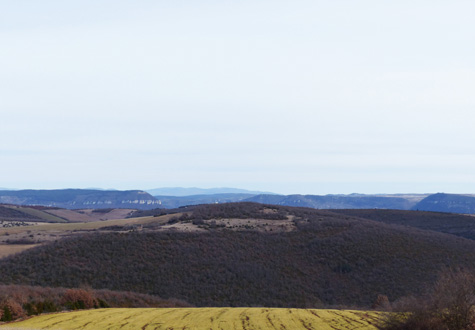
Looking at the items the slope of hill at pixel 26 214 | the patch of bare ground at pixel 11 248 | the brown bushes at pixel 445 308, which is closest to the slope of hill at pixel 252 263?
the patch of bare ground at pixel 11 248

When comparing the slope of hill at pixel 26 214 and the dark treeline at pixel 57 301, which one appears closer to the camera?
the dark treeline at pixel 57 301

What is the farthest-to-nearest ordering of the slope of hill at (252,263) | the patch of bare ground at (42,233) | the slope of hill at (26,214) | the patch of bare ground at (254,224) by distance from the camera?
the slope of hill at (26,214)
the patch of bare ground at (254,224)
the patch of bare ground at (42,233)
the slope of hill at (252,263)

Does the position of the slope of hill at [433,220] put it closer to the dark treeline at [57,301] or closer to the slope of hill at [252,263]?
the slope of hill at [252,263]

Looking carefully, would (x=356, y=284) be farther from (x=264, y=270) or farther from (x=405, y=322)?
(x=405, y=322)

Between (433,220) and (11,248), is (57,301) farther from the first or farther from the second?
A: (433,220)

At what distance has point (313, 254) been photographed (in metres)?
58.5

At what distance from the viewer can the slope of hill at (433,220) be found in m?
88.4

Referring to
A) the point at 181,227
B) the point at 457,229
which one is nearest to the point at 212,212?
the point at 181,227

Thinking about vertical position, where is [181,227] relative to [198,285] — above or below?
above

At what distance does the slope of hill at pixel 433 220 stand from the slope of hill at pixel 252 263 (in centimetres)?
2244

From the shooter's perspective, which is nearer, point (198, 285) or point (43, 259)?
point (198, 285)

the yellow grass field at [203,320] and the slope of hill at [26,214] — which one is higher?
the slope of hill at [26,214]

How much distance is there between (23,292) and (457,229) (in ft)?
260

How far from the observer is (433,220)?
9612 centimetres
